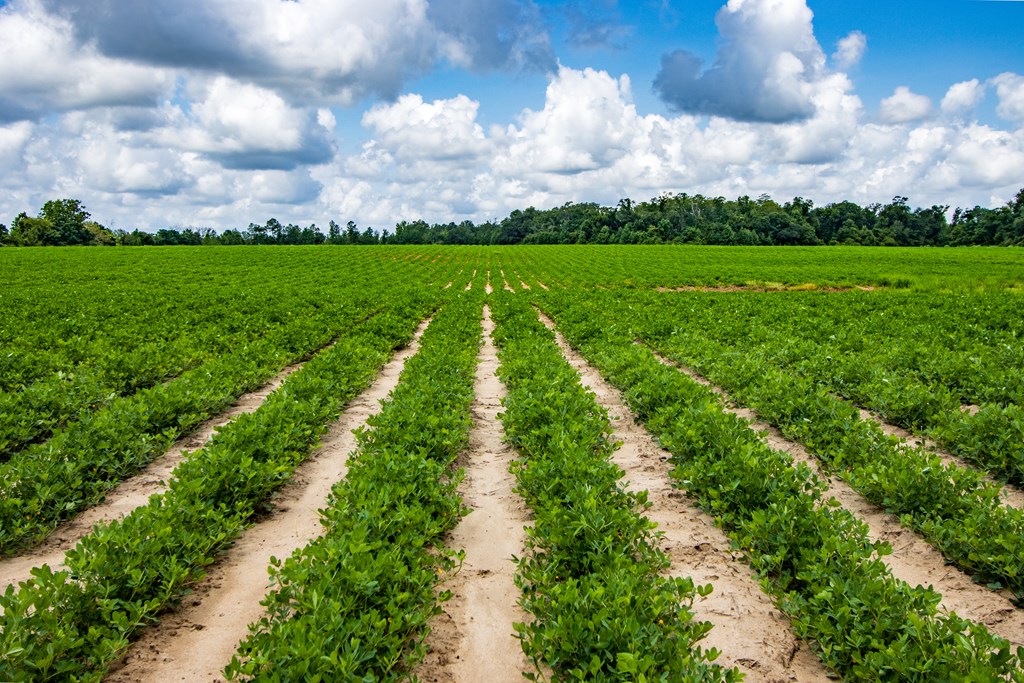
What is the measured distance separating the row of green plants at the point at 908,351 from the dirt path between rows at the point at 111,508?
9786mm

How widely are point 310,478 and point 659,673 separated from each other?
4944 millimetres

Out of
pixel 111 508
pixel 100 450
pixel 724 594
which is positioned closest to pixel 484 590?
pixel 724 594

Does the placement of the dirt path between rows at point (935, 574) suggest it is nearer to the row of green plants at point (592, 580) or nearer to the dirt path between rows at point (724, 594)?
the dirt path between rows at point (724, 594)

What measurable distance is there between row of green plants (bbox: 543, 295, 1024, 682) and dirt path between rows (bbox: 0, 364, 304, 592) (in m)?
5.66

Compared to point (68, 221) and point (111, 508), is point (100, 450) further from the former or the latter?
point (68, 221)

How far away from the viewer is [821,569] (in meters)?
4.00

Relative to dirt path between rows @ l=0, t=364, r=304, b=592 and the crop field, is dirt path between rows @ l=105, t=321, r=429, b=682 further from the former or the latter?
dirt path between rows @ l=0, t=364, r=304, b=592

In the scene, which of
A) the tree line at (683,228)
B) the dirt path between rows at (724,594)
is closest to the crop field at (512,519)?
the dirt path between rows at (724,594)

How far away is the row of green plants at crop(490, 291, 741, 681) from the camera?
130 inches

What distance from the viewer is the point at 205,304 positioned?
2102 centimetres

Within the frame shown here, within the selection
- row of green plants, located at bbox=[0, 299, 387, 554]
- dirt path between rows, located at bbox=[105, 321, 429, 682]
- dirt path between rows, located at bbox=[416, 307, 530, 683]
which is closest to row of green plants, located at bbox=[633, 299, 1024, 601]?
dirt path between rows, located at bbox=[416, 307, 530, 683]

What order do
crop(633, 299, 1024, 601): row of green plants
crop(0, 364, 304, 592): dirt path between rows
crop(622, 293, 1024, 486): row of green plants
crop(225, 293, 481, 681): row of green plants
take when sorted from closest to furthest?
crop(225, 293, 481, 681): row of green plants
crop(633, 299, 1024, 601): row of green plants
crop(0, 364, 304, 592): dirt path between rows
crop(622, 293, 1024, 486): row of green plants

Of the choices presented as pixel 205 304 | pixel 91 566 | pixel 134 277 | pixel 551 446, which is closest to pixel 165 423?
pixel 91 566

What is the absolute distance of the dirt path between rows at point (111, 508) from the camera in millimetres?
4727
